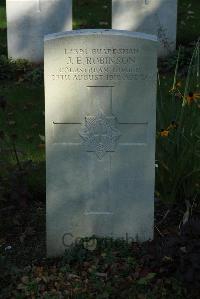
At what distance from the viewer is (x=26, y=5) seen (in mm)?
8727

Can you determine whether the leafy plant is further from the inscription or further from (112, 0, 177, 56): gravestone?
(112, 0, 177, 56): gravestone

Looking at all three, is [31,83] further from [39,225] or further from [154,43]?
[154,43]

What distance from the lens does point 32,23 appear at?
8.88 meters

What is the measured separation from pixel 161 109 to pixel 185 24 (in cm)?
571

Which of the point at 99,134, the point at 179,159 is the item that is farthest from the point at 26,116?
the point at 99,134

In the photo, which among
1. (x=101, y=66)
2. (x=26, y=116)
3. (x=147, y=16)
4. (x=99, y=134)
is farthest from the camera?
(x=147, y=16)

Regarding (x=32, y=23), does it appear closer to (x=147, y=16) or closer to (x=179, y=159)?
(x=147, y=16)

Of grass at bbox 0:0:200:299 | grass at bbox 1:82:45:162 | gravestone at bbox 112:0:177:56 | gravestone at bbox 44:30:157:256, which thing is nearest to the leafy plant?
grass at bbox 0:0:200:299

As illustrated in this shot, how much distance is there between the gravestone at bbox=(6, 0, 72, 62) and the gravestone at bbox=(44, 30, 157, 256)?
5.01 m

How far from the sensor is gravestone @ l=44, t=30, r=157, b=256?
12.7 ft

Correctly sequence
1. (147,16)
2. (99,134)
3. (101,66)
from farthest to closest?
(147,16), (99,134), (101,66)

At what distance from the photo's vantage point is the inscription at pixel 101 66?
3885 millimetres

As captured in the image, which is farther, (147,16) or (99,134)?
(147,16)

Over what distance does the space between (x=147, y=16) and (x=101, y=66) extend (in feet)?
16.6
